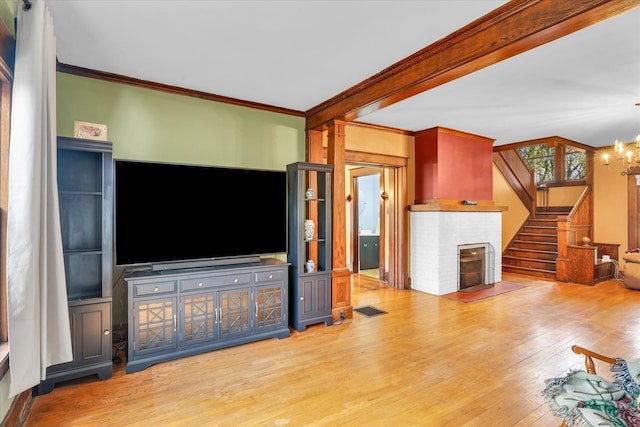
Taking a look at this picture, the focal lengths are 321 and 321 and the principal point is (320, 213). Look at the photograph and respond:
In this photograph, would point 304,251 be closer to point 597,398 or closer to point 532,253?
point 597,398

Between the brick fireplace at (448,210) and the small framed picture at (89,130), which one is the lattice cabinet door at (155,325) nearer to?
the small framed picture at (89,130)

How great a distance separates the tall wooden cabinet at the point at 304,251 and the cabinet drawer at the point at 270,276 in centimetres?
24

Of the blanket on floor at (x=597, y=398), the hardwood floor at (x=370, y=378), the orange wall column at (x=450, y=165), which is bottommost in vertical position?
the hardwood floor at (x=370, y=378)

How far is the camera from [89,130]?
3031 millimetres

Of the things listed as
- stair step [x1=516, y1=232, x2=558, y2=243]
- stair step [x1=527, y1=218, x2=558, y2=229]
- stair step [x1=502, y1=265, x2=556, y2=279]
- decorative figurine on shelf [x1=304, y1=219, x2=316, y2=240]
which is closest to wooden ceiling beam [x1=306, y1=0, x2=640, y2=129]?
decorative figurine on shelf [x1=304, y1=219, x2=316, y2=240]

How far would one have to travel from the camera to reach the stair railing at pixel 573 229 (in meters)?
6.02

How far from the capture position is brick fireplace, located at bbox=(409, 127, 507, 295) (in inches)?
201

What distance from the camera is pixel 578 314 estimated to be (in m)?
4.11

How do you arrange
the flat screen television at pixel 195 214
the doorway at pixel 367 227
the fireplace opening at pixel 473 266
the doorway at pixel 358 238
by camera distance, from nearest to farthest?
1. the flat screen television at pixel 195 214
2. the fireplace opening at pixel 473 266
3. the doorway at pixel 358 238
4. the doorway at pixel 367 227

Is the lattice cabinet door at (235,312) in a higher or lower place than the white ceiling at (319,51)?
lower

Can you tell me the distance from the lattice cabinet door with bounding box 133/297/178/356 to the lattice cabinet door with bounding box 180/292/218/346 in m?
0.08

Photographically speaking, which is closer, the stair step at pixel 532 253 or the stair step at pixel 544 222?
the stair step at pixel 532 253

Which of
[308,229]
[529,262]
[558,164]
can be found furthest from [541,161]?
[308,229]

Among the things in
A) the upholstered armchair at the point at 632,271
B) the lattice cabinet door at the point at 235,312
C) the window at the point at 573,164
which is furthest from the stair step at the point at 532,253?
the lattice cabinet door at the point at 235,312
